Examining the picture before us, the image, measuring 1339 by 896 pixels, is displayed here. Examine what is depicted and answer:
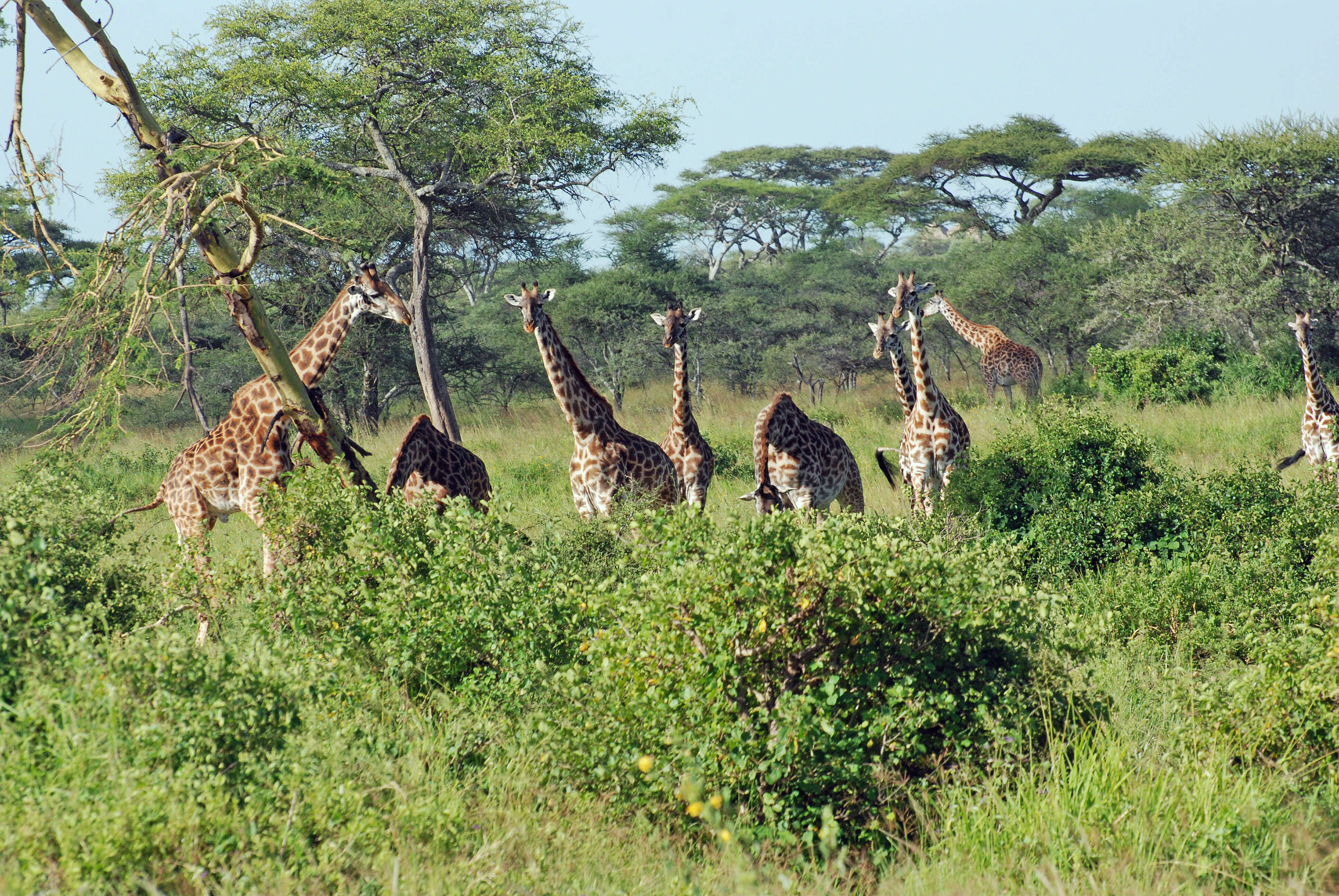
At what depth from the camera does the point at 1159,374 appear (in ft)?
52.1

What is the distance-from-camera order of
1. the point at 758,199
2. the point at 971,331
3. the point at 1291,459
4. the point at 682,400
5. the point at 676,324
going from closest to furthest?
the point at 676,324
the point at 682,400
the point at 1291,459
the point at 971,331
the point at 758,199

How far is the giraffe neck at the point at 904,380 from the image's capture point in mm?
8727

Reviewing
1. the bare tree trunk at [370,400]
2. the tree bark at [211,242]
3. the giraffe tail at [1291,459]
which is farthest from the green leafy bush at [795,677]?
the bare tree trunk at [370,400]

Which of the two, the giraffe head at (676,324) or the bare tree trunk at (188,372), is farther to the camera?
the bare tree trunk at (188,372)

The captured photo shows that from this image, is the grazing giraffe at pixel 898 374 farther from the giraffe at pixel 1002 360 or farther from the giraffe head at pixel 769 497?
the giraffe at pixel 1002 360

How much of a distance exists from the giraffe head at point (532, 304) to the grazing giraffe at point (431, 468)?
96cm

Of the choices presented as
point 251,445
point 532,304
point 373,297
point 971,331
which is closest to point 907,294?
point 532,304

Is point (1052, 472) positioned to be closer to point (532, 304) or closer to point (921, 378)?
point (921, 378)

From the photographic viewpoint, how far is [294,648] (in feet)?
14.5

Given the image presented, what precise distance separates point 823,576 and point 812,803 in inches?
29.5

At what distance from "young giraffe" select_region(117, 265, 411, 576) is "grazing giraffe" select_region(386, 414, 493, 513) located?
72 cm

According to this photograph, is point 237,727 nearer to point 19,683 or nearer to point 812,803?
point 19,683

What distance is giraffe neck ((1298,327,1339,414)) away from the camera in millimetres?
9156

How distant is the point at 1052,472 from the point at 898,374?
1.79 metres
